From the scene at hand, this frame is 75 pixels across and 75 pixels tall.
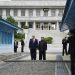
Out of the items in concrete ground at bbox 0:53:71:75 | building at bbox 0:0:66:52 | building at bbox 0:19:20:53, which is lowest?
concrete ground at bbox 0:53:71:75

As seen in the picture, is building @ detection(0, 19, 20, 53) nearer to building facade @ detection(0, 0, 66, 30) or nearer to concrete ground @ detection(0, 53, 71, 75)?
concrete ground @ detection(0, 53, 71, 75)

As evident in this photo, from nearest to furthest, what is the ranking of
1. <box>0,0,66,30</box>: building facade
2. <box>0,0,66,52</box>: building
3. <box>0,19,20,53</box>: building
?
<box>0,19,20,53</box>: building < <box>0,0,66,52</box>: building < <box>0,0,66,30</box>: building facade

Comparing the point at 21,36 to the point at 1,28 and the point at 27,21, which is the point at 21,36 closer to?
the point at 27,21

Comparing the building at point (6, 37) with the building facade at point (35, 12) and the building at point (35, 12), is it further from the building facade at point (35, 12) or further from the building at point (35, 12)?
the building facade at point (35, 12)

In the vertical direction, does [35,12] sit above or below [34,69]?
above

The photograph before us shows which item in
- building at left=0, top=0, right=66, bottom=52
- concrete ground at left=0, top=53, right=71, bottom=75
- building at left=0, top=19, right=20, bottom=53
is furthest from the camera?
building at left=0, top=0, right=66, bottom=52

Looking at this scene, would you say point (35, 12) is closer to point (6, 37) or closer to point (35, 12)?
point (35, 12)

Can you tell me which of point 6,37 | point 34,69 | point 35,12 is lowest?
point 34,69

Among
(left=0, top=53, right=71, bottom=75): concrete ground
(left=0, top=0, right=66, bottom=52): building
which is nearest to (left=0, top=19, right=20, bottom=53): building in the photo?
(left=0, top=53, right=71, bottom=75): concrete ground

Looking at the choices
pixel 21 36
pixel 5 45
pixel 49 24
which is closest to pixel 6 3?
pixel 49 24

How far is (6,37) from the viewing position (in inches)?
1415

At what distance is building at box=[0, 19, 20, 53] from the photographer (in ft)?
107

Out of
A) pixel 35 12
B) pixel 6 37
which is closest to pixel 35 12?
pixel 35 12

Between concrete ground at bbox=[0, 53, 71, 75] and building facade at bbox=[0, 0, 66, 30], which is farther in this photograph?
building facade at bbox=[0, 0, 66, 30]
